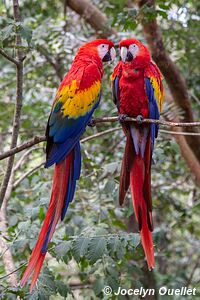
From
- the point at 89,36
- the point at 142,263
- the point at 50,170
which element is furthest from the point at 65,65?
the point at 142,263

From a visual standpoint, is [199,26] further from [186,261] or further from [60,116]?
[186,261]

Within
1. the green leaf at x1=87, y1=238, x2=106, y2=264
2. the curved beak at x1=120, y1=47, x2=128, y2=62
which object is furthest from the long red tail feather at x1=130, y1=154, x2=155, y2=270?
the curved beak at x1=120, y1=47, x2=128, y2=62

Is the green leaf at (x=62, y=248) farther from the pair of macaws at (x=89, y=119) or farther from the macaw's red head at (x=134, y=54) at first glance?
the macaw's red head at (x=134, y=54)

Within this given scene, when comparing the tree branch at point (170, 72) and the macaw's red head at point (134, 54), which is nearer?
the macaw's red head at point (134, 54)

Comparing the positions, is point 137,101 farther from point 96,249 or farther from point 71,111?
point 96,249

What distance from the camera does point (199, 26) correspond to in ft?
7.57

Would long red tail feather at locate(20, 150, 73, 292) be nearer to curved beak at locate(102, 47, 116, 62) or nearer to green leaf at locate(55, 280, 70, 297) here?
green leaf at locate(55, 280, 70, 297)

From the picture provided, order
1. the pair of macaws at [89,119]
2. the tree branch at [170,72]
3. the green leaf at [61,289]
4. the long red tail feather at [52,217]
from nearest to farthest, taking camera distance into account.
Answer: the long red tail feather at [52,217]
the pair of macaws at [89,119]
the green leaf at [61,289]
the tree branch at [170,72]

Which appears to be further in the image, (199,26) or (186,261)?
(186,261)

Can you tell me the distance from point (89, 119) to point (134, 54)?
30cm

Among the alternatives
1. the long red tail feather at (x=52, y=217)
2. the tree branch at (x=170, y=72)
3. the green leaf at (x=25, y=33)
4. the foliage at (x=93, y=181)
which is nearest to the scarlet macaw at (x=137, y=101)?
the foliage at (x=93, y=181)

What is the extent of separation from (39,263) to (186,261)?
2.08 metres

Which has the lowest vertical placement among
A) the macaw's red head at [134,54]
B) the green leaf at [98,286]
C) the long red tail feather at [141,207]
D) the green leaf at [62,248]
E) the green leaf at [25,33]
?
the green leaf at [98,286]

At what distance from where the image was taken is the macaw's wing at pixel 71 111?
129 centimetres
